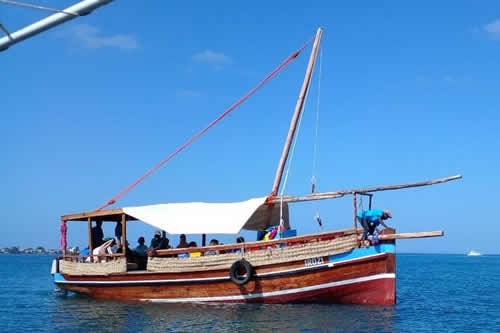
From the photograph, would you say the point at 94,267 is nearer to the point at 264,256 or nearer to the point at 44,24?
the point at 264,256

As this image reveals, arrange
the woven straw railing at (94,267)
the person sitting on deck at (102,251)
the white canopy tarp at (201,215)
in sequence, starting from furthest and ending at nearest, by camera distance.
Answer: the person sitting on deck at (102,251)
the woven straw railing at (94,267)
the white canopy tarp at (201,215)

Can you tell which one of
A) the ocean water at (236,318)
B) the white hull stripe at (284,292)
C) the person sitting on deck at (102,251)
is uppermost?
the person sitting on deck at (102,251)

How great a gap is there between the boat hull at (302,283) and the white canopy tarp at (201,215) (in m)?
1.49

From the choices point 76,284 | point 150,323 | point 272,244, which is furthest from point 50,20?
point 76,284

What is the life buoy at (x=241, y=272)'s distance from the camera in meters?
18.0

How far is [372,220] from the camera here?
1725cm

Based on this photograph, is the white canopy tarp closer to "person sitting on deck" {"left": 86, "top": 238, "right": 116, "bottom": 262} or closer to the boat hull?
the boat hull

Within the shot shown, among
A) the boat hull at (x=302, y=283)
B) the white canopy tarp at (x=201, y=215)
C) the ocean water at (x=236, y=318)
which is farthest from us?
the white canopy tarp at (x=201, y=215)

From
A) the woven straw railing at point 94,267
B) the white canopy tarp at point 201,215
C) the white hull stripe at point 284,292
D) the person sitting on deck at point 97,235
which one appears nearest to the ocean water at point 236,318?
the white hull stripe at point 284,292

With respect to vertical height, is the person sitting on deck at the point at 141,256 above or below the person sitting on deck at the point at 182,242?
below

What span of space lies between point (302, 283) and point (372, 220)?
113 inches

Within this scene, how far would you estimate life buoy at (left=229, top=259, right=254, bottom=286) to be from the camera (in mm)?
17969

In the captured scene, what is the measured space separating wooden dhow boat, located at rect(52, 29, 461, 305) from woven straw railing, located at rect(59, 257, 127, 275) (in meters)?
0.04

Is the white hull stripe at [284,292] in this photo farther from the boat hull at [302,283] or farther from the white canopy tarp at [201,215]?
the white canopy tarp at [201,215]
